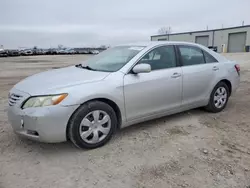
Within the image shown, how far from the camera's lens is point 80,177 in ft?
8.80

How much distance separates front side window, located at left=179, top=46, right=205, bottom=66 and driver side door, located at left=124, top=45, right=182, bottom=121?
0.68 feet

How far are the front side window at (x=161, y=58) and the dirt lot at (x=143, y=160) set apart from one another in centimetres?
106

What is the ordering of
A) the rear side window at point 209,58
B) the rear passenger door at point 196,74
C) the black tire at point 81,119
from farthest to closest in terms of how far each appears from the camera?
the rear side window at point 209,58
the rear passenger door at point 196,74
the black tire at point 81,119

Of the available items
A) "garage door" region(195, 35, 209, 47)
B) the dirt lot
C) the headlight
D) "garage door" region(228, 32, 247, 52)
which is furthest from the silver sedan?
"garage door" region(195, 35, 209, 47)

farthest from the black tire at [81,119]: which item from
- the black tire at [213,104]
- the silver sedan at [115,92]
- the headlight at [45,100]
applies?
the black tire at [213,104]

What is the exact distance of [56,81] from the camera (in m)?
3.28

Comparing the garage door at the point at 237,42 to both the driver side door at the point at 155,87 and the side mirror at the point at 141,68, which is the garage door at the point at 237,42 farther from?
the side mirror at the point at 141,68

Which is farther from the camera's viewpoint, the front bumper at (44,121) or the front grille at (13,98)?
the front grille at (13,98)

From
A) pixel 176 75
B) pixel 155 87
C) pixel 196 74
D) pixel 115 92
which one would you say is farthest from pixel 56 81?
pixel 196 74

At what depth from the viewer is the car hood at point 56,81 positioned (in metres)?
3.07

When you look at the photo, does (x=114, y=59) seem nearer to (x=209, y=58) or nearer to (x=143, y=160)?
(x=143, y=160)

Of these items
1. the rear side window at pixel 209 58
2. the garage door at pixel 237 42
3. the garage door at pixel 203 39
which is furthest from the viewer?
the garage door at pixel 203 39

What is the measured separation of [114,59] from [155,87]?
84 centimetres

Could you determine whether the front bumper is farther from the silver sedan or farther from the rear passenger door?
the rear passenger door
